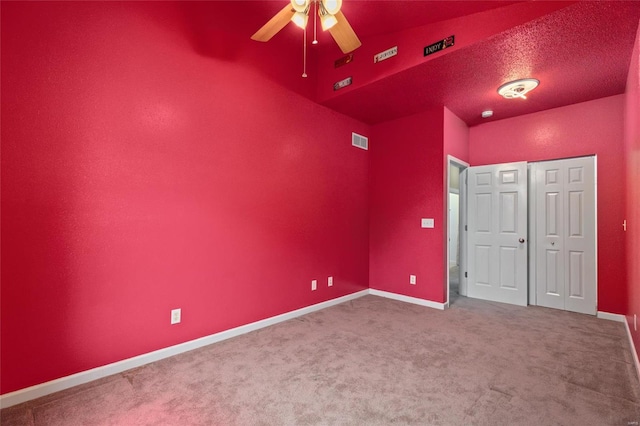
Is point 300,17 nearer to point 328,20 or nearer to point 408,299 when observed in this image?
point 328,20

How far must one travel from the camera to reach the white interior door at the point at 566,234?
365cm

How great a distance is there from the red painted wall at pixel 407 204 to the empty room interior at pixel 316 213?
0.03m

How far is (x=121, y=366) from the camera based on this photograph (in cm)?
228

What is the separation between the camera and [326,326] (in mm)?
3250

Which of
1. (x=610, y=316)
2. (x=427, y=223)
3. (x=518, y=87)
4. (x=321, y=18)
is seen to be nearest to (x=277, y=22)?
(x=321, y=18)

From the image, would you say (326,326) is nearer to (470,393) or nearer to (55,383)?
(470,393)

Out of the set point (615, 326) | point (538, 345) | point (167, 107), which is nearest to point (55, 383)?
point (167, 107)

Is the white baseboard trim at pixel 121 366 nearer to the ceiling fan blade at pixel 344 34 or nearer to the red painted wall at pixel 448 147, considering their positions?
the red painted wall at pixel 448 147

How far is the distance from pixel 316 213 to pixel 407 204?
144 centimetres

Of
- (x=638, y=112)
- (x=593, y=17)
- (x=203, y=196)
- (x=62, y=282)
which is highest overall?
(x=593, y=17)

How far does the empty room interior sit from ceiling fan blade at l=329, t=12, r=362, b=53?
1.5 inches

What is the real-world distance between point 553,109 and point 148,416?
5514mm

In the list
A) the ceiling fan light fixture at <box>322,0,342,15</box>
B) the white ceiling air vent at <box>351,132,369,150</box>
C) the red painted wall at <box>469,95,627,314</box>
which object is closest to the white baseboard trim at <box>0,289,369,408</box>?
the white ceiling air vent at <box>351,132,369,150</box>

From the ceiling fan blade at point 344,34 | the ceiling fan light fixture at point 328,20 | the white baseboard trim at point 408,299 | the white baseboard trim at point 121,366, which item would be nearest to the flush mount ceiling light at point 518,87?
the ceiling fan blade at point 344,34
